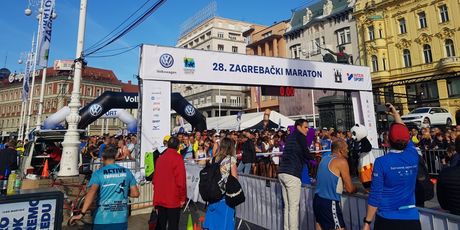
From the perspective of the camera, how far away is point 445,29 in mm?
32000

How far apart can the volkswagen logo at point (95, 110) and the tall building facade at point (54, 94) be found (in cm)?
5827

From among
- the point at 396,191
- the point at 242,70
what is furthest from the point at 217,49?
the point at 396,191

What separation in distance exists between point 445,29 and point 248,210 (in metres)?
36.1

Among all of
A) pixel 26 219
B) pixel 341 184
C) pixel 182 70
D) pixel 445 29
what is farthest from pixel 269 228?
pixel 445 29

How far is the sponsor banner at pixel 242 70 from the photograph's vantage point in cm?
943

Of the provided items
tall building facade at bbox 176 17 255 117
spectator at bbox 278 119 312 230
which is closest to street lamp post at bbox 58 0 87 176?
spectator at bbox 278 119 312 230

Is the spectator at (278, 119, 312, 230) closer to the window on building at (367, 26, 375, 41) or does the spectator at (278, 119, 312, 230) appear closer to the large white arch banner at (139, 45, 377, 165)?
the large white arch banner at (139, 45, 377, 165)

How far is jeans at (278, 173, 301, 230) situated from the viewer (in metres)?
4.72

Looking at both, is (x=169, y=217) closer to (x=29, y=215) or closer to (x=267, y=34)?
(x=29, y=215)

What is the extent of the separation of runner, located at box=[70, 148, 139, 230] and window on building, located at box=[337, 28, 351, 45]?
41.8 metres

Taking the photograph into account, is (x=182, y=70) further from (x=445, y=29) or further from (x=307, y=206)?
(x=445, y=29)

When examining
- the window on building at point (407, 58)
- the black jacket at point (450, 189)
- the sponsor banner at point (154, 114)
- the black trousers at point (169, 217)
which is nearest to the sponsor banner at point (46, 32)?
the sponsor banner at point (154, 114)

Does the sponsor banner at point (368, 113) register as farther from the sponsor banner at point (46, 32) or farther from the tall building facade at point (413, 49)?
the tall building facade at point (413, 49)

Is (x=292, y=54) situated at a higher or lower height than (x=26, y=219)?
higher
